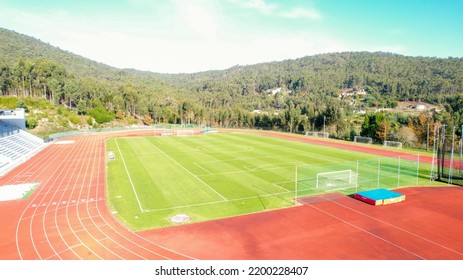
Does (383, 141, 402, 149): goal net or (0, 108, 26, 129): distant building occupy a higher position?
(0, 108, 26, 129): distant building

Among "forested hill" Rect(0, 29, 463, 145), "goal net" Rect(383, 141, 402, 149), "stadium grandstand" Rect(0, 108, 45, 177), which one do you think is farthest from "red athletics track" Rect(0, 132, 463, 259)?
"forested hill" Rect(0, 29, 463, 145)

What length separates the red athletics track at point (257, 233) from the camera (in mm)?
14242

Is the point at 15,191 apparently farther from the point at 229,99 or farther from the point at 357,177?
the point at 229,99

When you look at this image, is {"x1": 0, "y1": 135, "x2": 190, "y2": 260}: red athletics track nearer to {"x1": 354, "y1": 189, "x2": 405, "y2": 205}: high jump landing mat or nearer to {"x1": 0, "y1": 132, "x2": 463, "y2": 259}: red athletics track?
{"x1": 0, "y1": 132, "x2": 463, "y2": 259}: red athletics track

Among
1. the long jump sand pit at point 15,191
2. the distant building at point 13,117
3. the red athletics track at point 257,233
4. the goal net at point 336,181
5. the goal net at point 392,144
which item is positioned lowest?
the long jump sand pit at point 15,191

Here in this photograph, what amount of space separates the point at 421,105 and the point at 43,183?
138587 mm

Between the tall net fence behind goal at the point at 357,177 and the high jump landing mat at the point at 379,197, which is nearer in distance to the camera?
the high jump landing mat at the point at 379,197

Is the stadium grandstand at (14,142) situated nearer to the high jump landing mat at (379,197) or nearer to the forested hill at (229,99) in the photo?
the high jump landing mat at (379,197)

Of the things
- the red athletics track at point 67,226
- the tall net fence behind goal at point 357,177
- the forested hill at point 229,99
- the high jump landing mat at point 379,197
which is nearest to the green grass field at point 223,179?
the tall net fence behind goal at point 357,177

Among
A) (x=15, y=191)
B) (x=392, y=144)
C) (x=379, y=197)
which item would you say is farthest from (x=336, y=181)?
(x=392, y=144)

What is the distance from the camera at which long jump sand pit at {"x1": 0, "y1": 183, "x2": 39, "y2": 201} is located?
2278 cm

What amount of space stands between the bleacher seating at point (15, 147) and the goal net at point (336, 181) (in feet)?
97.2

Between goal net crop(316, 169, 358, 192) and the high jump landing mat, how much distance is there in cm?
274

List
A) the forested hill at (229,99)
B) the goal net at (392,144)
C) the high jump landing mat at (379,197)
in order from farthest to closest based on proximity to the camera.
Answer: the forested hill at (229,99) → the goal net at (392,144) → the high jump landing mat at (379,197)
